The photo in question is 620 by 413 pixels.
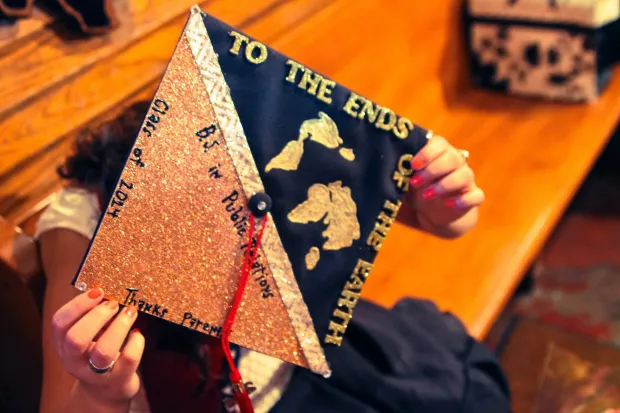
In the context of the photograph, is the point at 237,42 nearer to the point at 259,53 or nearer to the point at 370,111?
the point at 259,53

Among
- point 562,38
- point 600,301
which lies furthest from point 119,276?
point 600,301

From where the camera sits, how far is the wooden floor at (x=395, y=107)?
2.48 feet

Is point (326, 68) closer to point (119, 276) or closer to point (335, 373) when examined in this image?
point (335, 373)

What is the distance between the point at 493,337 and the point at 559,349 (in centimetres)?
27

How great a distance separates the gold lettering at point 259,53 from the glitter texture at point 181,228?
0.05 metres

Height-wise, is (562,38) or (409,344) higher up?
(562,38)

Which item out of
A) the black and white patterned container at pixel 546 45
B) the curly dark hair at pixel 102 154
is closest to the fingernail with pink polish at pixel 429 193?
the curly dark hair at pixel 102 154

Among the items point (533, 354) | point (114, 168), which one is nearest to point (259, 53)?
point (114, 168)

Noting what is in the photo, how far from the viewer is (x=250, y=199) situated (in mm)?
526

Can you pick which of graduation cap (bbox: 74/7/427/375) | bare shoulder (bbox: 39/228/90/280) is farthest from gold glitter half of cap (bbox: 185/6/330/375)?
bare shoulder (bbox: 39/228/90/280)

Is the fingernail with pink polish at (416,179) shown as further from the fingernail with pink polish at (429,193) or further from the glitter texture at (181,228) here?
the glitter texture at (181,228)

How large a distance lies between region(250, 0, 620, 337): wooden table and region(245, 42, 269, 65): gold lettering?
54cm

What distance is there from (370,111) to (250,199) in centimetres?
16

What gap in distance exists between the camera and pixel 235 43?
1.68 feet
